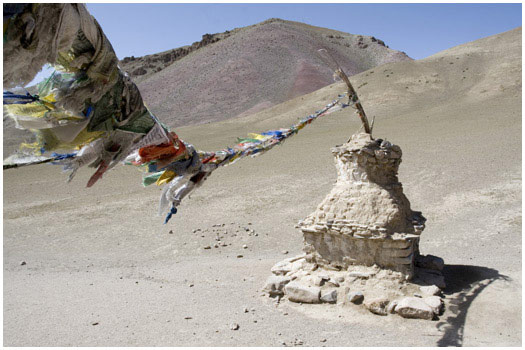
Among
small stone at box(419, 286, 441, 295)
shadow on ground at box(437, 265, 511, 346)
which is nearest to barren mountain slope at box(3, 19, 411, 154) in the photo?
shadow on ground at box(437, 265, 511, 346)

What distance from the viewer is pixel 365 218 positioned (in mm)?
6227

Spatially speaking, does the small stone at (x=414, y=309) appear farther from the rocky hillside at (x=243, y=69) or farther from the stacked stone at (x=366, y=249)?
the rocky hillside at (x=243, y=69)

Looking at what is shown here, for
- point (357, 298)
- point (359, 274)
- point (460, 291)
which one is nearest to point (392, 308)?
point (357, 298)

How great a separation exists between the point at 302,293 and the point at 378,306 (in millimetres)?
1116

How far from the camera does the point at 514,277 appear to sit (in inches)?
263

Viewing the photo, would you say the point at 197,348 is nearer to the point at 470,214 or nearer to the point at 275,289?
the point at 275,289

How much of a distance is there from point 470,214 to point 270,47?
58.7 meters

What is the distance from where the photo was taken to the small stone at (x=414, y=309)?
5.38m

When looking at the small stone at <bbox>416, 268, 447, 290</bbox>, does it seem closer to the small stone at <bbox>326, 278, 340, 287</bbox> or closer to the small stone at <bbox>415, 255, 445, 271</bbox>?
the small stone at <bbox>415, 255, 445, 271</bbox>

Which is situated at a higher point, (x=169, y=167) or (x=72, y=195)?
(x=169, y=167)

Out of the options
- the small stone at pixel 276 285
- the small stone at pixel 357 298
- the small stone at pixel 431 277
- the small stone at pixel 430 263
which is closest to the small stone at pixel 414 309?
the small stone at pixel 357 298

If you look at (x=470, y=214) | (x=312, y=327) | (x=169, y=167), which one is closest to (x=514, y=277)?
(x=312, y=327)

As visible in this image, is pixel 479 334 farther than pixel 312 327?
No

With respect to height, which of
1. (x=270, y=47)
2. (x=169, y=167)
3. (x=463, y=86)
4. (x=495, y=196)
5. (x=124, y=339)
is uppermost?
(x=270, y=47)
